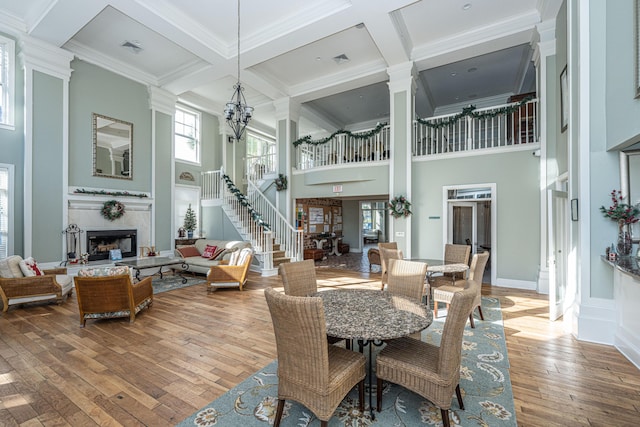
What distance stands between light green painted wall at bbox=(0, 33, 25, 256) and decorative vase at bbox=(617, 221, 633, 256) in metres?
9.75

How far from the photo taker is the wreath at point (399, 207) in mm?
6750

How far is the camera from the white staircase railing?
26.1 feet

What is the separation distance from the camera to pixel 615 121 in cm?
324

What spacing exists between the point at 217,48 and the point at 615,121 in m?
6.81

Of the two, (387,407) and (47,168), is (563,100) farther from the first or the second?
(47,168)

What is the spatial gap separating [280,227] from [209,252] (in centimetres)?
201

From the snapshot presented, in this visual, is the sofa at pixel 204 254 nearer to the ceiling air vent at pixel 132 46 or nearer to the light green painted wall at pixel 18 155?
the light green painted wall at pixel 18 155

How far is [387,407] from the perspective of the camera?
2.23 meters

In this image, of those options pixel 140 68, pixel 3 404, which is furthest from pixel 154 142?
pixel 3 404

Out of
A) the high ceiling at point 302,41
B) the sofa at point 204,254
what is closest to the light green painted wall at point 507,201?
the high ceiling at point 302,41

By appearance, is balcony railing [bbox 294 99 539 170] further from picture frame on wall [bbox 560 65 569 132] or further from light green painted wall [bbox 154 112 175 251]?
light green painted wall [bbox 154 112 175 251]

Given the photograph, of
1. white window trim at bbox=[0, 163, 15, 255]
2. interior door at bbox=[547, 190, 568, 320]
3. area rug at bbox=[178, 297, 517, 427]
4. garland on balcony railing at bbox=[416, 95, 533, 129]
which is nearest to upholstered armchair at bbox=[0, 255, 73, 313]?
white window trim at bbox=[0, 163, 15, 255]

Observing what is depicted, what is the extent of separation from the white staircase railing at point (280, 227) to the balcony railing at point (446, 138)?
154 cm

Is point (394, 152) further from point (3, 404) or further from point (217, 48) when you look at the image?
point (3, 404)
